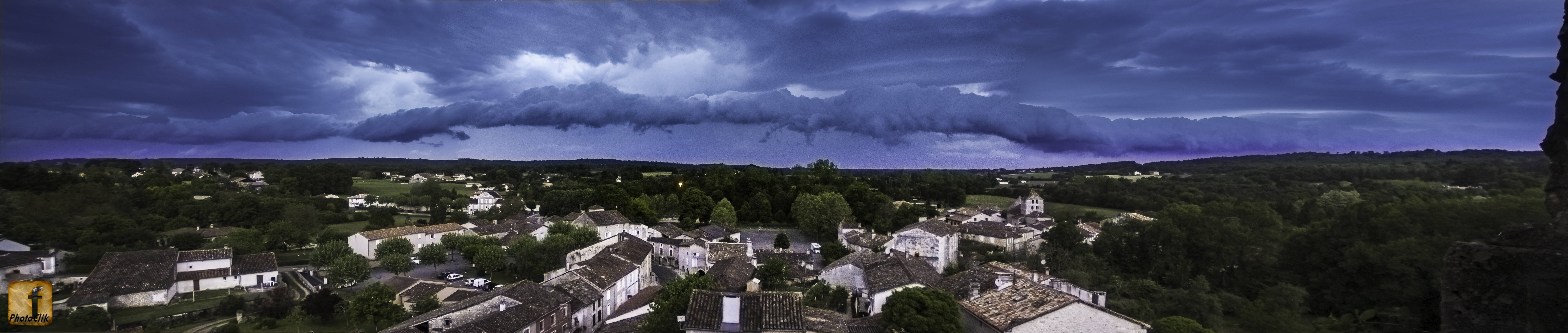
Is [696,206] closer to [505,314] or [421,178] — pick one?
[505,314]

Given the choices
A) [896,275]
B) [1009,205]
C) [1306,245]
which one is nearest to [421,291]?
[896,275]

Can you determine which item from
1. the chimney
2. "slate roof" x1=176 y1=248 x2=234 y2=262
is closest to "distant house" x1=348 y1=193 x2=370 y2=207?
"slate roof" x1=176 y1=248 x2=234 y2=262

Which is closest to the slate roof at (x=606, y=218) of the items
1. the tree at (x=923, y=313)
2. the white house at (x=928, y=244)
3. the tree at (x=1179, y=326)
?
the white house at (x=928, y=244)

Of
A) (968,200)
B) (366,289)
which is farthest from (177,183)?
(968,200)

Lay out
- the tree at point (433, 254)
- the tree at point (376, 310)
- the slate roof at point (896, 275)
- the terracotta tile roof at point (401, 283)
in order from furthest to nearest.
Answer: the tree at point (433, 254) < the terracotta tile roof at point (401, 283) < the slate roof at point (896, 275) < the tree at point (376, 310)

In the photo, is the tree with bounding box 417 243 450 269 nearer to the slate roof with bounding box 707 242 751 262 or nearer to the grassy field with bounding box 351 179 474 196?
the slate roof with bounding box 707 242 751 262

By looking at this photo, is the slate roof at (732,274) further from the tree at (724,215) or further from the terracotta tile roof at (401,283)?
the tree at (724,215)

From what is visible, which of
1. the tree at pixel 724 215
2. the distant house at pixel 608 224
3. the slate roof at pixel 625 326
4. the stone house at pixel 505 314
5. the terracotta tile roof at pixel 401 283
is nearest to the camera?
the stone house at pixel 505 314
